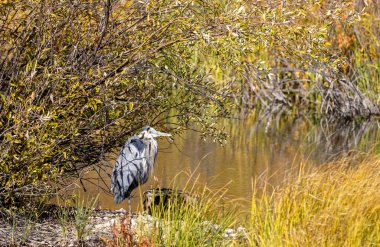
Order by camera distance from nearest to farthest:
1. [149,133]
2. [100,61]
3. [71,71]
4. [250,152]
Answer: [71,71] → [100,61] → [149,133] → [250,152]

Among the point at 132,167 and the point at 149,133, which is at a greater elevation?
the point at 149,133

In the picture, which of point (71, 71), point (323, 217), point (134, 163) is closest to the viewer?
point (323, 217)

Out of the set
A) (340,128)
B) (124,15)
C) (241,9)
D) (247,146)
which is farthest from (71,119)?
(340,128)

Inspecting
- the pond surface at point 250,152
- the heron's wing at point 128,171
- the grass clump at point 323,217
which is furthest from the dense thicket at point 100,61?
the pond surface at point 250,152

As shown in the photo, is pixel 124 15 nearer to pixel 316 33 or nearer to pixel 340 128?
pixel 316 33

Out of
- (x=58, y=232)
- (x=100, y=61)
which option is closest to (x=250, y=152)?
(x=100, y=61)

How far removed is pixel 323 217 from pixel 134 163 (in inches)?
106

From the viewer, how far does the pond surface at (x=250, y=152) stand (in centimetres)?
1038

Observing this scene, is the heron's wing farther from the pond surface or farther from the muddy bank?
the pond surface

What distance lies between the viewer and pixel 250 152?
13070mm

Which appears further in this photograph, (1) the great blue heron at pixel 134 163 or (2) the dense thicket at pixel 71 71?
(1) the great blue heron at pixel 134 163

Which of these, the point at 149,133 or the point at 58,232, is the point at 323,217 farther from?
the point at 149,133

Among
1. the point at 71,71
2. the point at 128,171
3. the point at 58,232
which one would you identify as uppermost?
the point at 71,71

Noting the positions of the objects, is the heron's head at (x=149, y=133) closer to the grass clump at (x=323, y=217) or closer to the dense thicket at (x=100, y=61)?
the dense thicket at (x=100, y=61)
